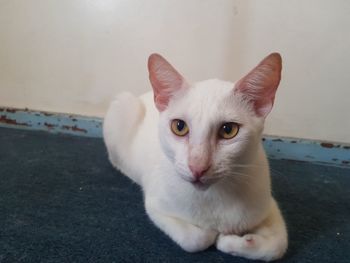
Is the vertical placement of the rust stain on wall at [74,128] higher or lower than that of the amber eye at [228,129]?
lower

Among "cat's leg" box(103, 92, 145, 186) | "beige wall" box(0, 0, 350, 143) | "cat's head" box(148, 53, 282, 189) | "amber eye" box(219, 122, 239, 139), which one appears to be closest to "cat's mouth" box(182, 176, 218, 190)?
"cat's head" box(148, 53, 282, 189)

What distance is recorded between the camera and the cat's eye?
81cm

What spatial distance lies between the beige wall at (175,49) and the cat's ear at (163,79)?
2.46 ft

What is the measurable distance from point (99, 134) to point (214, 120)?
1.18 m

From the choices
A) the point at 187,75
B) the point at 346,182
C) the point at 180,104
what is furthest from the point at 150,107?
the point at 346,182

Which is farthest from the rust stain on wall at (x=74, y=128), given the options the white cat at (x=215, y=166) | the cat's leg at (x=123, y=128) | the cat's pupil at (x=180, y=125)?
the cat's pupil at (x=180, y=125)

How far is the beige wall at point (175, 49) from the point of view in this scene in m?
1.49

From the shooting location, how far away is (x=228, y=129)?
791mm

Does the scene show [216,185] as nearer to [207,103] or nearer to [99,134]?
[207,103]

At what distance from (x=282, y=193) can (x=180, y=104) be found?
633 millimetres

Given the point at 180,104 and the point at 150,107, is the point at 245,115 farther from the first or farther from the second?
the point at 150,107

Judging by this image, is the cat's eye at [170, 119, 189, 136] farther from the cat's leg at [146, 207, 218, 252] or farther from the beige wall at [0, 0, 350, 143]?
the beige wall at [0, 0, 350, 143]

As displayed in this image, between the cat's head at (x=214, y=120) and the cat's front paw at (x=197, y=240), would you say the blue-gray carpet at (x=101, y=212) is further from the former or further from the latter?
the cat's head at (x=214, y=120)

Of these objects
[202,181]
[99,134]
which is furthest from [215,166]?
[99,134]
